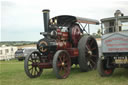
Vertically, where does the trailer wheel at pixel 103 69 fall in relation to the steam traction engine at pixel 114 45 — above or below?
below

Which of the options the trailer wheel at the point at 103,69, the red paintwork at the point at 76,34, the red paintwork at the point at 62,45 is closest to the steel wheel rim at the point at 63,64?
the red paintwork at the point at 62,45

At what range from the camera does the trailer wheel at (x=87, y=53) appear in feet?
31.3

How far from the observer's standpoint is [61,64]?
8195 mm

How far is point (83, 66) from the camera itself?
955 centimetres

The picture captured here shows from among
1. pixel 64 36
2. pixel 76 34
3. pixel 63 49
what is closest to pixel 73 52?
pixel 63 49

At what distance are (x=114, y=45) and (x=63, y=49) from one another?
2.38 metres

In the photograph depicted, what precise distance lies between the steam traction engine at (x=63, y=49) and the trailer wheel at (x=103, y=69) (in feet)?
4.20

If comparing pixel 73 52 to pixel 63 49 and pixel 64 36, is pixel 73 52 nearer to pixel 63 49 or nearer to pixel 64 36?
pixel 63 49

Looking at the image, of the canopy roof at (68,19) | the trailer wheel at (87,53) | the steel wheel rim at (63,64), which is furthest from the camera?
the canopy roof at (68,19)

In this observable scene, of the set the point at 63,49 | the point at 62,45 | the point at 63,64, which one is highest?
the point at 62,45

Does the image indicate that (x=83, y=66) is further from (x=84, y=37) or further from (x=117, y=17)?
(x=117, y=17)

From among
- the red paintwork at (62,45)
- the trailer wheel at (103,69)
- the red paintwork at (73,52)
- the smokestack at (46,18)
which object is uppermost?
the smokestack at (46,18)

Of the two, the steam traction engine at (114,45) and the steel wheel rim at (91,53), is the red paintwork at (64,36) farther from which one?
the steam traction engine at (114,45)

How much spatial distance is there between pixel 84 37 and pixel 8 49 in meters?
17.4
